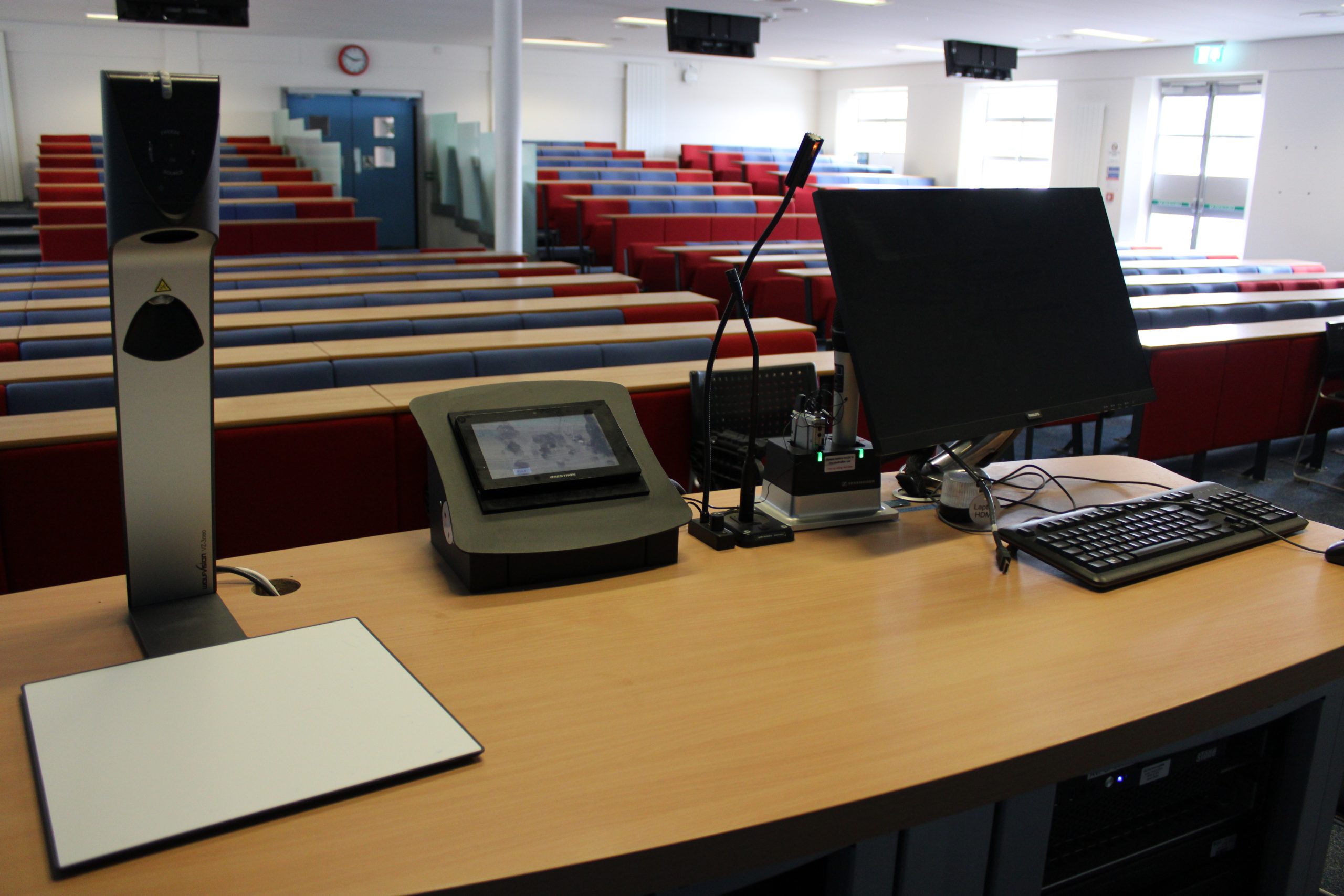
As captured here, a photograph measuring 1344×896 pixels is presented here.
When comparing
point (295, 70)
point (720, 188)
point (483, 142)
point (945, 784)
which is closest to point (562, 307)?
point (945, 784)

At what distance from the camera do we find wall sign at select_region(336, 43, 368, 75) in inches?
552

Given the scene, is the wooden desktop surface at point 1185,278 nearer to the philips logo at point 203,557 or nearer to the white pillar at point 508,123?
the white pillar at point 508,123

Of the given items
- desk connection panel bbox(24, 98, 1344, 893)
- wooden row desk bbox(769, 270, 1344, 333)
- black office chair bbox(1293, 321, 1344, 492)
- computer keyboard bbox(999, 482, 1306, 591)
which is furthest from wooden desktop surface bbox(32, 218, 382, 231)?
computer keyboard bbox(999, 482, 1306, 591)

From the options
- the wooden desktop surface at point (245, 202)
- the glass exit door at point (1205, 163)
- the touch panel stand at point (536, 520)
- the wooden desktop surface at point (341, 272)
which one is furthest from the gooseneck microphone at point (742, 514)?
the glass exit door at point (1205, 163)

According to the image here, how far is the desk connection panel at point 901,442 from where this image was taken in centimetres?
128

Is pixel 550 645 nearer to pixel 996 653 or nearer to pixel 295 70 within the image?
pixel 996 653

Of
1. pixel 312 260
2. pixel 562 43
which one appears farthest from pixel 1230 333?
pixel 562 43

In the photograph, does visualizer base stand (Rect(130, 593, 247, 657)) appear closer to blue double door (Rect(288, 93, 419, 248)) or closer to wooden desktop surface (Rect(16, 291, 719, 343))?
wooden desktop surface (Rect(16, 291, 719, 343))

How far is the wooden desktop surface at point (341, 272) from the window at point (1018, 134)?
9795 millimetres

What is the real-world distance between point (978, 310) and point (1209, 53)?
40.1 feet

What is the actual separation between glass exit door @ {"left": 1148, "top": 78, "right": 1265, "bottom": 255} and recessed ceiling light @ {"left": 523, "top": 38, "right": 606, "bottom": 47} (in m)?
7.72

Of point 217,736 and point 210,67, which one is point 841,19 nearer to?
point 210,67

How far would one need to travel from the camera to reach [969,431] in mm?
1395

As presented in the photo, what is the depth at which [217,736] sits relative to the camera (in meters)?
0.89
